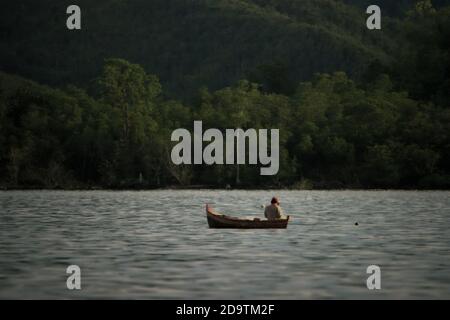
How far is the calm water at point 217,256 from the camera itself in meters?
29.1

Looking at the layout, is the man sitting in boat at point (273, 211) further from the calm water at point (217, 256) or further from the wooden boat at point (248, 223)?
the calm water at point (217, 256)

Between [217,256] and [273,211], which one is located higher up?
[273,211]

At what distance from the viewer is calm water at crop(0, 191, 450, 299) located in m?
29.1

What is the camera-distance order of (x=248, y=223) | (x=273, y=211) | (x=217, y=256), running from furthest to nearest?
(x=248, y=223) < (x=273, y=211) < (x=217, y=256)

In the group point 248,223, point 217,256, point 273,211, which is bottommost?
point 217,256

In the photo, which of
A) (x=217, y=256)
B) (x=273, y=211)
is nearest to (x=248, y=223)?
(x=273, y=211)

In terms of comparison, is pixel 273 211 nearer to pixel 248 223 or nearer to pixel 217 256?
pixel 248 223

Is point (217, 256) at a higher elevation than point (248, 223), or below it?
below

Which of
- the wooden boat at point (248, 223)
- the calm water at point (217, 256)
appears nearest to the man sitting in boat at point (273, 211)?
the wooden boat at point (248, 223)

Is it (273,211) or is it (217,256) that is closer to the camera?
(217,256)

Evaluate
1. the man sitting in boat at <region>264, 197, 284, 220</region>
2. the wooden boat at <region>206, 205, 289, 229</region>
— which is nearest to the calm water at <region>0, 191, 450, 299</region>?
the wooden boat at <region>206, 205, 289, 229</region>

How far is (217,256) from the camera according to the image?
38.8 m

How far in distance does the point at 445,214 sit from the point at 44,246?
3506 centimetres

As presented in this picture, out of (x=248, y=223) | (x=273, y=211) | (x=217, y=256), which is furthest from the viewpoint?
(x=248, y=223)
